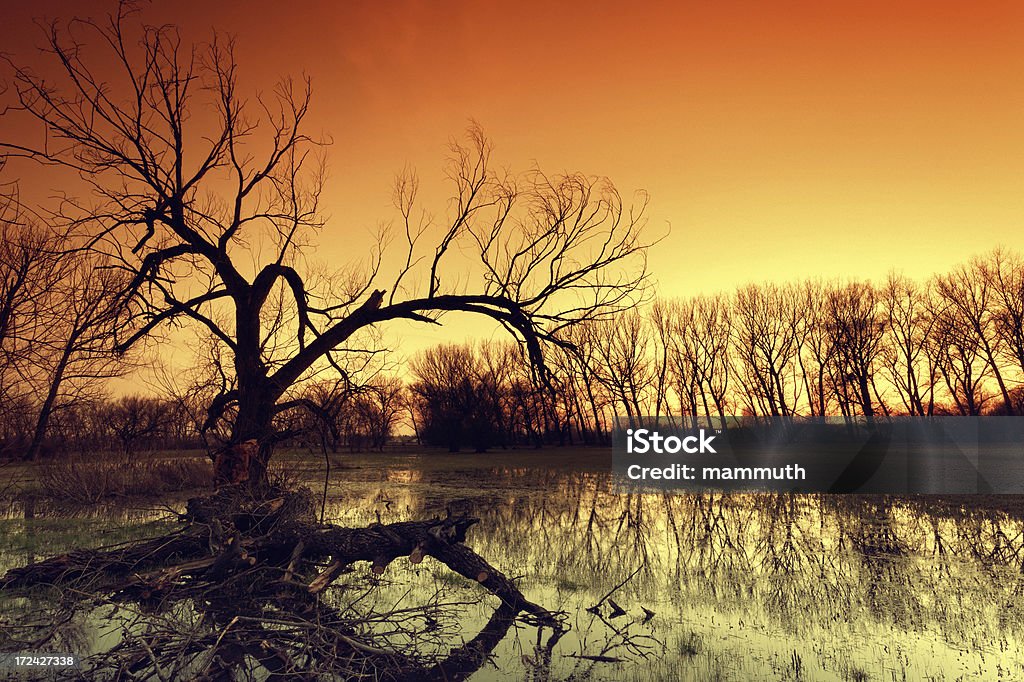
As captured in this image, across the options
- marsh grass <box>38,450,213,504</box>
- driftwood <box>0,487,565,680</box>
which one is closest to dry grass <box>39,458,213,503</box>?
marsh grass <box>38,450,213,504</box>

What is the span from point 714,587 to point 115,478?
57.8ft

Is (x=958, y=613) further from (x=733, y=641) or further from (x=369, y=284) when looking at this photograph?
(x=369, y=284)

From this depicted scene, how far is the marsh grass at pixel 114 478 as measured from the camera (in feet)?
61.2

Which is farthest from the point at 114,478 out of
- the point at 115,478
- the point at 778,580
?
the point at 778,580

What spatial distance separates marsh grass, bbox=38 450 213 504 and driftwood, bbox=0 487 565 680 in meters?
12.1

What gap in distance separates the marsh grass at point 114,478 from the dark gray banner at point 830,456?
1436 cm

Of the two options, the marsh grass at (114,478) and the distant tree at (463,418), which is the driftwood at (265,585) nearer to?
the marsh grass at (114,478)

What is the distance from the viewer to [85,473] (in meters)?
19.0

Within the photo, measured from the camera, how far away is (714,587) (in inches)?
349

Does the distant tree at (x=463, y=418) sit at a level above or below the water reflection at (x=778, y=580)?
above

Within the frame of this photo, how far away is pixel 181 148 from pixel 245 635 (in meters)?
7.71

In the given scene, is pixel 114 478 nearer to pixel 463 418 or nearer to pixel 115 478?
pixel 115 478

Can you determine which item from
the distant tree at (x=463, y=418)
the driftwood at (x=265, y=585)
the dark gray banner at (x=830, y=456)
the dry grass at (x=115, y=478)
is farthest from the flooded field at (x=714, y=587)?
the distant tree at (x=463, y=418)

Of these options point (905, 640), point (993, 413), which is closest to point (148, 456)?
point (905, 640)
